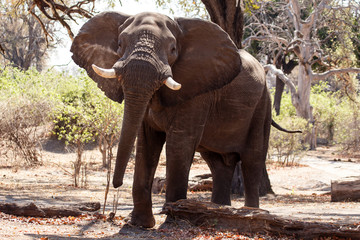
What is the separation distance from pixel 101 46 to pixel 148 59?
124cm

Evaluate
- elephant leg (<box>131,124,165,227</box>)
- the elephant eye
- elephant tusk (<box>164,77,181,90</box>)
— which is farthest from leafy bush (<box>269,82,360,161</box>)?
elephant tusk (<box>164,77,181,90</box>)

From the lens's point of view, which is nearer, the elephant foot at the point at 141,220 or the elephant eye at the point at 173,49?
the elephant eye at the point at 173,49

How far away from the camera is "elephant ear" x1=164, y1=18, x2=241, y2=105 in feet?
19.3

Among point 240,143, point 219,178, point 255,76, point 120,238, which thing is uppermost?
point 255,76

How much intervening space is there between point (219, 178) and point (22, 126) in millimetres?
8757

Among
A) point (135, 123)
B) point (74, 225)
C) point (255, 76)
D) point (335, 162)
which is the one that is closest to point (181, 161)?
point (135, 123)

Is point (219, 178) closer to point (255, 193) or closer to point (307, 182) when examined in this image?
point (255, 193)

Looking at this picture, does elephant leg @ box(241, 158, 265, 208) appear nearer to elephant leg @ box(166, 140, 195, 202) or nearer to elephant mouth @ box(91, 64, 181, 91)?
elephant leg @ box(166, 140, 195, 202)

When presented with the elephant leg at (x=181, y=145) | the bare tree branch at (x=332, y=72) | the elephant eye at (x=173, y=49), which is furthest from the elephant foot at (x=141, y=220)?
the bare tree branch at (x=332, y=72)

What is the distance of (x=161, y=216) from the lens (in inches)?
275

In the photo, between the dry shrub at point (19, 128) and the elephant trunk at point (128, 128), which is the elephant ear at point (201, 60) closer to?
the elephant trunk at point (128, 128)

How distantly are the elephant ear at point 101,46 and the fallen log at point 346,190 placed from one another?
20.2 ft

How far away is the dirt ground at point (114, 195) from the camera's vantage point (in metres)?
5.57

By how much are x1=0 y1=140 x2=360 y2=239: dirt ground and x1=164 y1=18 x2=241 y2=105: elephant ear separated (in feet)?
5.33
